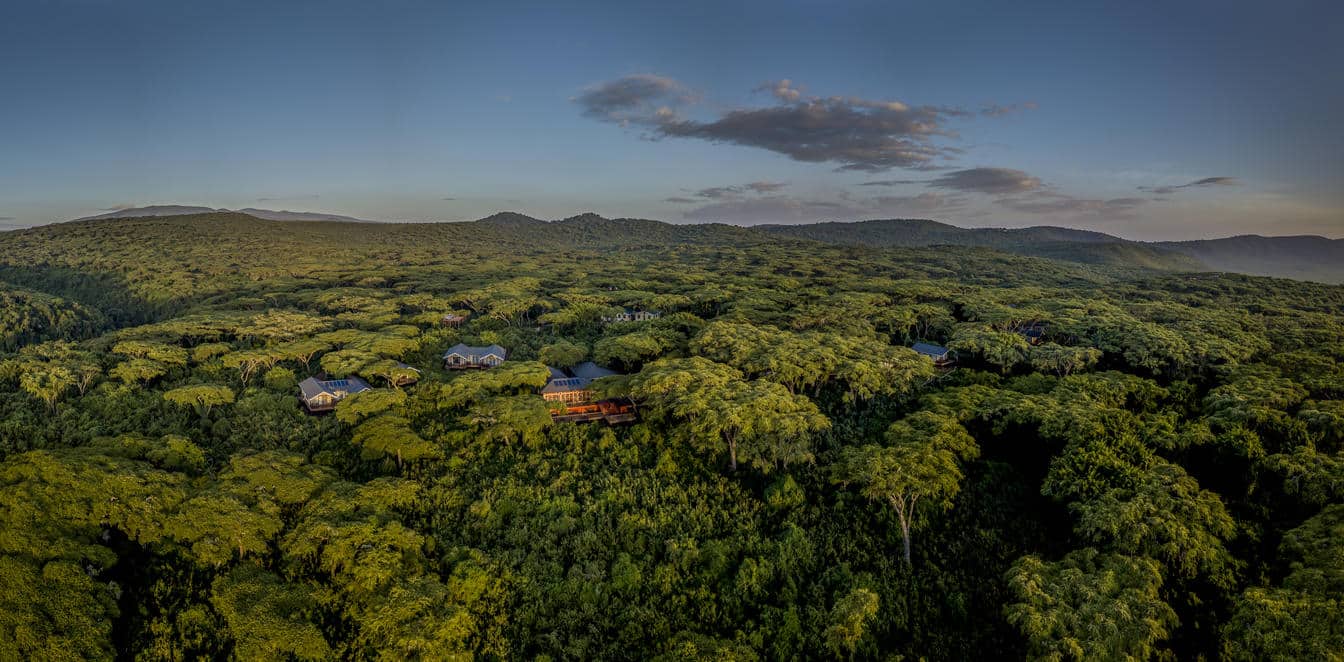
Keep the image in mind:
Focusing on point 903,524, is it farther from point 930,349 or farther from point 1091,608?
point 930,349

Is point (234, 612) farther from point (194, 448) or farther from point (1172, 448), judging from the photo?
point (1172, 448)

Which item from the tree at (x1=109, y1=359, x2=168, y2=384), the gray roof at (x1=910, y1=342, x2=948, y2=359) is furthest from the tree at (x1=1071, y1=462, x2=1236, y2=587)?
the tree at (x1=109, y1=359, x2=168, y2=384)

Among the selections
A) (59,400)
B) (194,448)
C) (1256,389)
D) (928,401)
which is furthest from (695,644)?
(59,400)

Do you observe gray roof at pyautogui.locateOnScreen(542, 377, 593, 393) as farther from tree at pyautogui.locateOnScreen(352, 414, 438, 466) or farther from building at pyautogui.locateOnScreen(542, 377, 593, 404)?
tree at pyautogui.locateOnScreen(352, 414, 438, 466)

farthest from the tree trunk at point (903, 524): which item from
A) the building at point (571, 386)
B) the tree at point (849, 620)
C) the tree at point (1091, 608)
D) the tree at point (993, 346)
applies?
the tree at point (993, 346)

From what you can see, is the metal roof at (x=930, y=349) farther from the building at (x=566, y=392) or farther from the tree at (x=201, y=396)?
the tree at (x=201, y=396)

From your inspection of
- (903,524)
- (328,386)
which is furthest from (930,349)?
(328,386)
